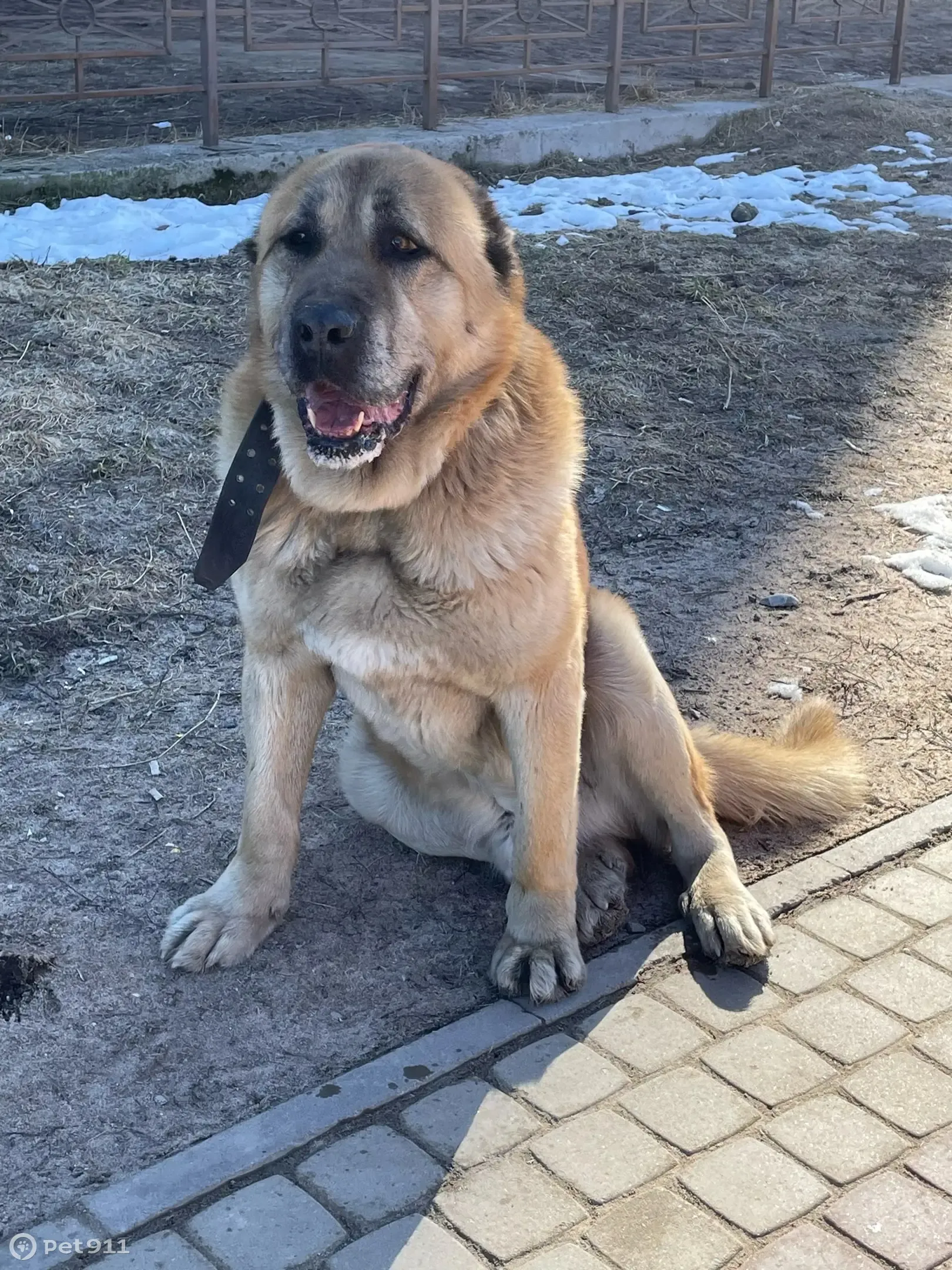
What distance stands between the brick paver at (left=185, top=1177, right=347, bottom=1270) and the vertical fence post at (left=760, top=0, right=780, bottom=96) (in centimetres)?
1073

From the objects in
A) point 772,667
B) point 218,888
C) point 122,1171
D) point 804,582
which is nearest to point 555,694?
point 218,888

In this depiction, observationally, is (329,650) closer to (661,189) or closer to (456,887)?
(456,887)

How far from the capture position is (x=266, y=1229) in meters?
2.14

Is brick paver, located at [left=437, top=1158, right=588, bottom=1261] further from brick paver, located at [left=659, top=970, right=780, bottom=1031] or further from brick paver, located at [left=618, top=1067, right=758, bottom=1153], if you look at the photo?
brick paver, located at [left=659, top=970, right=780, bottom=1031]

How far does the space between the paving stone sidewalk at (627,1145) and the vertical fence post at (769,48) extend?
9835 millimetres

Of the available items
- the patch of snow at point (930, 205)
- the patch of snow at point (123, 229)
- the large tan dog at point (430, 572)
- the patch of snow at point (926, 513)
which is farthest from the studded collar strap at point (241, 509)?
the patch of snow at point (930, 205)

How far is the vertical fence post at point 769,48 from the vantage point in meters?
11.0

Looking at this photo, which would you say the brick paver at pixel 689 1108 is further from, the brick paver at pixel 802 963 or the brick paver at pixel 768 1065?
the brick paver at pixel 802 963

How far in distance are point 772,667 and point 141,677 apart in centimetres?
187

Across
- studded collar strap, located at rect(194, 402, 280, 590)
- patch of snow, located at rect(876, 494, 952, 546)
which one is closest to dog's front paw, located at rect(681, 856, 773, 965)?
studded collar strap, located at rect(194, 402, 280, 590)

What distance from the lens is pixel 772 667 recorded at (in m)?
4.02

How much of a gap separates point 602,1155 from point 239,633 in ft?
7.47

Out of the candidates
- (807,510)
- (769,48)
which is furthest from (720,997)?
(769,48)

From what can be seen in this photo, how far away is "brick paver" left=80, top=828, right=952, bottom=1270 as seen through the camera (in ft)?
6.95
